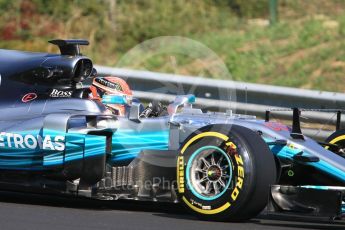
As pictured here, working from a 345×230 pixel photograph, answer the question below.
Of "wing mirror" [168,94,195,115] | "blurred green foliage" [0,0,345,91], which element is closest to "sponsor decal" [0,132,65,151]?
"wing mirror" [168,94,195,115]

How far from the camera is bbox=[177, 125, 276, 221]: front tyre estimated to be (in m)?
7.14

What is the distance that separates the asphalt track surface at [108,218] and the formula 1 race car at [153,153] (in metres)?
0.16

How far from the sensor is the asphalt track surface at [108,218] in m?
7.02

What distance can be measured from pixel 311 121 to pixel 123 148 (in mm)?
4082

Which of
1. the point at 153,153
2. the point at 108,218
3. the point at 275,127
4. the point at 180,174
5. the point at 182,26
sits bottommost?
the point at 108,218

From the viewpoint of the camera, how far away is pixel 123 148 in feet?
26.2

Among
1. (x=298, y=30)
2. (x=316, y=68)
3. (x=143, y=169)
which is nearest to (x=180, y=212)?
(x=143, y=169)

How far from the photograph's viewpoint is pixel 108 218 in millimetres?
7441

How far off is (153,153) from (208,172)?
0.62m

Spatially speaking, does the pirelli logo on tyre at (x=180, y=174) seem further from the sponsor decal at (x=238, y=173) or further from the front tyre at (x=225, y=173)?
the sponsor decal at (x=238, y=173)

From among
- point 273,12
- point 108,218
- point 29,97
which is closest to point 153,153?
point 108,218

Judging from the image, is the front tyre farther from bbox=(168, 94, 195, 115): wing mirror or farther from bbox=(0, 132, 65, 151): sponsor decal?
bbox=(0, 132, 65, 151): sponsor decal

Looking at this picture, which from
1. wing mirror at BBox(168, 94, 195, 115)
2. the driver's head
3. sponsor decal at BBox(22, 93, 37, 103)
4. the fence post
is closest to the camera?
wing mirror at BBox(168, 94, 195, 115)

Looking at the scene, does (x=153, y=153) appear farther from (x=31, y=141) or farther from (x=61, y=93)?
(x=61, y=93)
